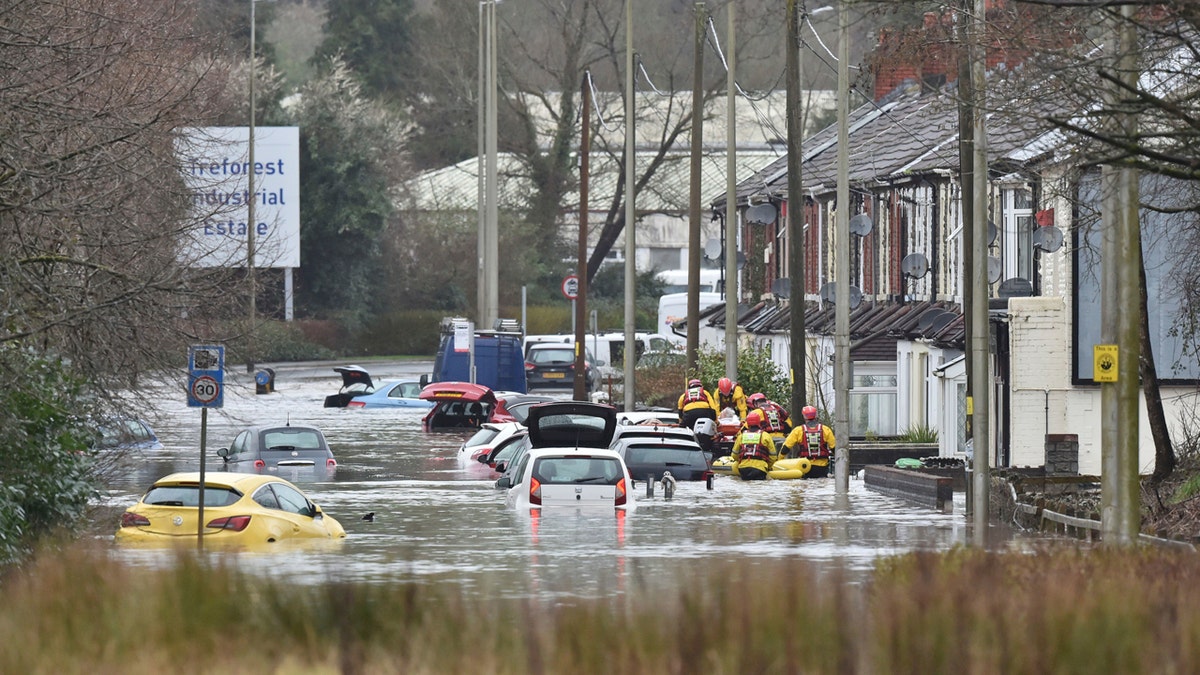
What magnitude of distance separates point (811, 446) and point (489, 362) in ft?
74.4

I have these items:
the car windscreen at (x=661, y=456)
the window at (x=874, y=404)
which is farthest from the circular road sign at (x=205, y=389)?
the window at (x=874, y=404)

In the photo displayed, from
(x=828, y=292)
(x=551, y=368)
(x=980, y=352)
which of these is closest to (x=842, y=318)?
(x=980, y=352)

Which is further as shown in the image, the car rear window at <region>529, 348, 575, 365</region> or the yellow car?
the car rear window at <region>529, 348, 575, 365</region>

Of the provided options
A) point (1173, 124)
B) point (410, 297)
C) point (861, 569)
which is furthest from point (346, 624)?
point (410, 297)

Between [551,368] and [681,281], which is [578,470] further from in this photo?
[681,281]

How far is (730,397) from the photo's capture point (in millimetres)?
39688

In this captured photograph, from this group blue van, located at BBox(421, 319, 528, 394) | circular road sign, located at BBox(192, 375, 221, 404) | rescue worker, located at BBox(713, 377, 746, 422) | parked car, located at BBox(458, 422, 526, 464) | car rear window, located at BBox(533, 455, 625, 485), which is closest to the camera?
circular road sign, located at BBox(192, 375, 221, 404)

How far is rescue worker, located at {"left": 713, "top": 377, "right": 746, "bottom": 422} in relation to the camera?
129 ft

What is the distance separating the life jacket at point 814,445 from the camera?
34.6 meters

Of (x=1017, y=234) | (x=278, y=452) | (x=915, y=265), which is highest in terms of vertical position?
(x=1017, y=234)

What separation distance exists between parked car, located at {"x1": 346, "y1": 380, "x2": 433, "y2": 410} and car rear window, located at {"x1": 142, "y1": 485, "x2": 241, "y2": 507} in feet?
106

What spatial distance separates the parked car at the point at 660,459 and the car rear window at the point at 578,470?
195 inches

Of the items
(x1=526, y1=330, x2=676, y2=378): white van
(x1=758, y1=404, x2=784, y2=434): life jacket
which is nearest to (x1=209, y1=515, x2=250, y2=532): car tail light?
(x1=758, y1=404, x2=784, y2=434): life jacket

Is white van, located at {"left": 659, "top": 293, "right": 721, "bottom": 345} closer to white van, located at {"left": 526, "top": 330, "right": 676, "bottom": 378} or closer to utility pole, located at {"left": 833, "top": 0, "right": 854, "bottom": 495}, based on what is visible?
white van, located at {"left": 526, "top": 330, "right": 676, "bottom": 378}
